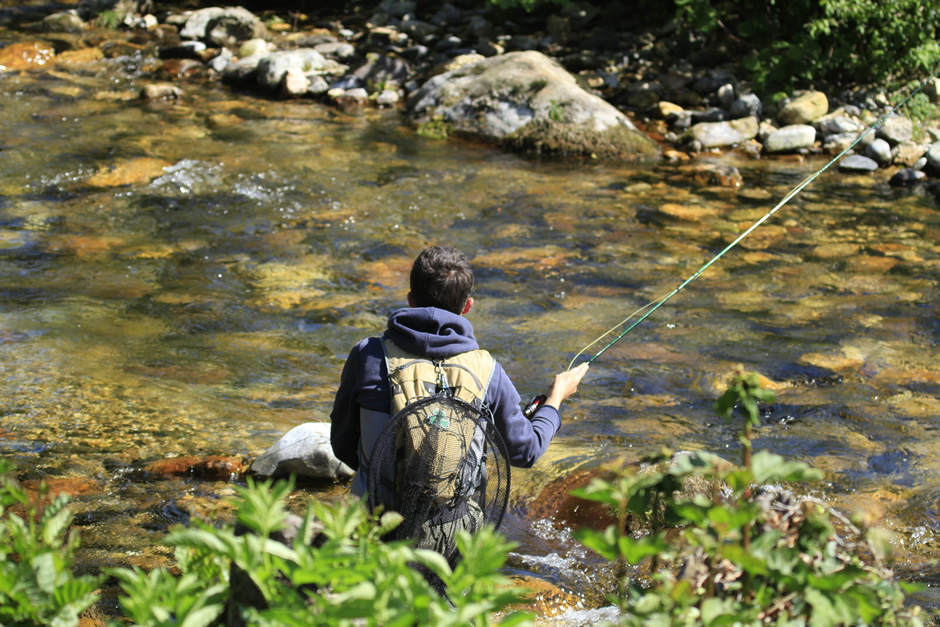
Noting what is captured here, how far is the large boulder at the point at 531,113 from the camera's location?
1238 cm

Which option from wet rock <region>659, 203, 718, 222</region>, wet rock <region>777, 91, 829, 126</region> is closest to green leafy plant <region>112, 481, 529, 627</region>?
wet rock <region>659, 203, 718, 222</region>

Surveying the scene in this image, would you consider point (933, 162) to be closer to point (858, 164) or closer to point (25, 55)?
point (858, 164)

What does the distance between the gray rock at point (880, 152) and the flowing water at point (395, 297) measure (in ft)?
1.61

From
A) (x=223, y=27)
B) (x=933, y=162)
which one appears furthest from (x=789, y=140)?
(x=223, y=27)

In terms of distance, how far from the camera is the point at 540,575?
14.4 ft

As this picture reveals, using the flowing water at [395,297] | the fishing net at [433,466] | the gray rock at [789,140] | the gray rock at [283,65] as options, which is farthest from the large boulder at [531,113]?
the fishing net at [433,466]

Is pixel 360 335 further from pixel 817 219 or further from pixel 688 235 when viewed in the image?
pixel 817 219

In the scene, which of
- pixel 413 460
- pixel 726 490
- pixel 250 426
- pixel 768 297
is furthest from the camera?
pixel 768 297

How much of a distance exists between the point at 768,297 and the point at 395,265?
3258 mm

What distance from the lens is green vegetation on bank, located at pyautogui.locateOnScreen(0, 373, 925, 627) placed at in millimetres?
1717

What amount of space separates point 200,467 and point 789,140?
9.91 metres

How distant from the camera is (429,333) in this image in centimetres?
321

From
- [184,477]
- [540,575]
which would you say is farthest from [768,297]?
[184,477]

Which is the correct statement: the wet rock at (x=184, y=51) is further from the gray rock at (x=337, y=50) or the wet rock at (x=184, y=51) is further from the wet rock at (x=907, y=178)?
the wet rock at (x=907, y=178)
